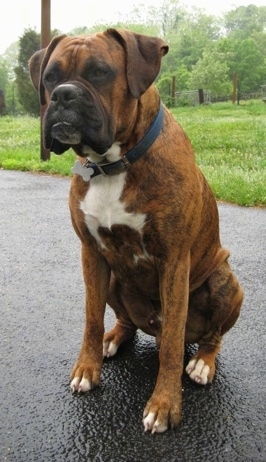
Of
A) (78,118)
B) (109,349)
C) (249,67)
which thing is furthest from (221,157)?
(249,67)

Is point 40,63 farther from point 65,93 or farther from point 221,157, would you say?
point 221,157

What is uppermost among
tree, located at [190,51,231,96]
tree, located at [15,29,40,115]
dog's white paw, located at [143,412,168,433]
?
tree, located at [190,51,231,96]

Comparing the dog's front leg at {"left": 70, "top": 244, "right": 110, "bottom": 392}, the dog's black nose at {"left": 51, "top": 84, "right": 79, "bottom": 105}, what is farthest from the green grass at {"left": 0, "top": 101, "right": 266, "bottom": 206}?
the dog's black nose at {"left": 51, "top": 84, "right": 79, "bottom": 105}

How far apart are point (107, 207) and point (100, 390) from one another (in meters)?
0.93

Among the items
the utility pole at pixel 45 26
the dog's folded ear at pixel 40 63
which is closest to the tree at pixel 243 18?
the utility pole at pixel 45 26

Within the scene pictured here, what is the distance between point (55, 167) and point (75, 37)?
7.12 metres

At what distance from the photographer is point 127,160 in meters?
2.61

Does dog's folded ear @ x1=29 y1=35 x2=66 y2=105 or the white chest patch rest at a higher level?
dog's folded ear @ x1=29 y1=35 x2=66 y2=105

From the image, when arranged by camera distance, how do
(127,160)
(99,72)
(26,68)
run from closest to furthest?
(99,72) → (127,160) → (26,68)

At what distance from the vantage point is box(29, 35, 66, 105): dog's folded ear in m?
2.78

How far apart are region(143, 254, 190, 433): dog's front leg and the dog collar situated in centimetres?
48

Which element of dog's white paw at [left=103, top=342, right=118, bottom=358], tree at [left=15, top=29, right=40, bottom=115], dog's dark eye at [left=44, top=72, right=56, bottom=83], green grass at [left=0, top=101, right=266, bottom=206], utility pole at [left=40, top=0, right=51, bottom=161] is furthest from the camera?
tree at [left=15, top=29, right=40, bottom=115]

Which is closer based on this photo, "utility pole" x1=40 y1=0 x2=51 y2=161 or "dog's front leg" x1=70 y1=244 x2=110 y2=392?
"dog's front leg" x1=70 y1=244 x2=110 y2=392

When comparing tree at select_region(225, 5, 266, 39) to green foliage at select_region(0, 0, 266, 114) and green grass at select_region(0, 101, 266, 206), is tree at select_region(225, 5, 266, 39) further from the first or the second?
green grass at select_region(0, 101, 266, 206)
